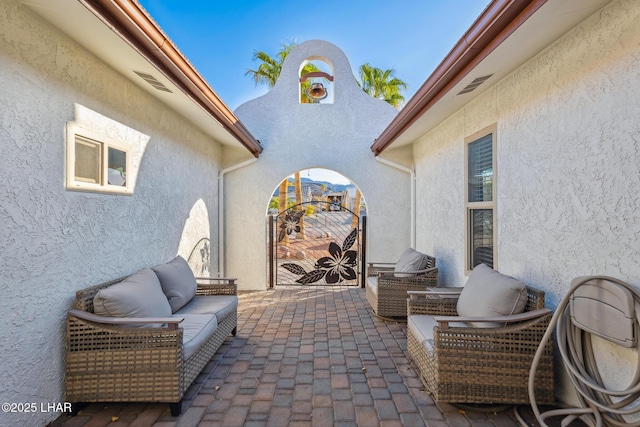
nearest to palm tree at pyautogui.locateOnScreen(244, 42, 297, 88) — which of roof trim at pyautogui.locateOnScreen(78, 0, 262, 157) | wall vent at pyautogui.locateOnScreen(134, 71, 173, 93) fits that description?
roof trim at pyautogui.locateOnScreen(78, 0, 262, 157)

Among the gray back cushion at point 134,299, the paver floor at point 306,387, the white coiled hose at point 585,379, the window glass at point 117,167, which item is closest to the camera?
the white coiled hose at point 585,379

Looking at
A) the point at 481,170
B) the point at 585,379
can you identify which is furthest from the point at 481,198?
the point at 585,379

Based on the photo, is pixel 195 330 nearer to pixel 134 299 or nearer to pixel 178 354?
pixel 178 354

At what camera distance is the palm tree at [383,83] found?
16.7 meters

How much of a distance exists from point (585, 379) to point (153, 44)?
4.76 meters

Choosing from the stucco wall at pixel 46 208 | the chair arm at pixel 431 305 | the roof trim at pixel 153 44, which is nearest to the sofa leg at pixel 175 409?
the stucco wall at pixel 46 208

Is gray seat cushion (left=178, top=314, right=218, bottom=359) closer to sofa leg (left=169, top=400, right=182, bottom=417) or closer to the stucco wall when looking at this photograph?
sofa leg (left=169, top=400, right=182, bottom=417)

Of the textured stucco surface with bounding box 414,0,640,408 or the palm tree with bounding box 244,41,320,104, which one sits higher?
the palm tree with bounding box 244,41,320,104

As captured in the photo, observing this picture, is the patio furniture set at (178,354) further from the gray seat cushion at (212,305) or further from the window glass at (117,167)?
the window glass at (117,167)

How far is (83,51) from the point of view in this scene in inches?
131

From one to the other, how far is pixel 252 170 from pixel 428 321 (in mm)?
5751

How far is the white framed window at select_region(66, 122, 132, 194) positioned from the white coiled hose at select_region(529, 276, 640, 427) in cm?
458

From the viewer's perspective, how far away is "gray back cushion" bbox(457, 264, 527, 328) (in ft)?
10.6

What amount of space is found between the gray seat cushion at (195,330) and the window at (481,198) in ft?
12.5
